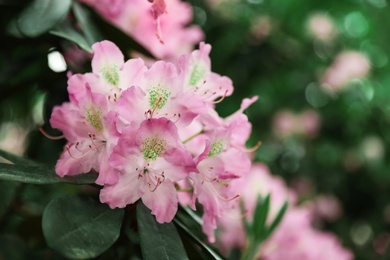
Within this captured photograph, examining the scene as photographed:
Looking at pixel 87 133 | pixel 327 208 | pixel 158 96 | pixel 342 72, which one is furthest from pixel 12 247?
pixel 342 72

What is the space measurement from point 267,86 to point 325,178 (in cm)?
51

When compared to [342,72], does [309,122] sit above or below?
below

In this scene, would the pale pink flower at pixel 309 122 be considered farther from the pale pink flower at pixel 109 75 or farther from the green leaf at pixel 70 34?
the pale pink flower at pixel 109 75

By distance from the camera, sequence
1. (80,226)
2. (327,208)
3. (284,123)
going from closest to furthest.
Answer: (80,226), (327,208), (284,123)

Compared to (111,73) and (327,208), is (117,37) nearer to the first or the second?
(111,73)

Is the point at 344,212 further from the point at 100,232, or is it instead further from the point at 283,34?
the point at 100,232

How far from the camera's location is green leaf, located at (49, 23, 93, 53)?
0.85 m

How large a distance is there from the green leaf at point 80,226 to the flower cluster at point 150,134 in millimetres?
21

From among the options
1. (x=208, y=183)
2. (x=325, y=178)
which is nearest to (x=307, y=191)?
(x=325, y=178)

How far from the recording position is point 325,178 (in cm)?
267

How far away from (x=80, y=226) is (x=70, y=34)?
0.36 metres

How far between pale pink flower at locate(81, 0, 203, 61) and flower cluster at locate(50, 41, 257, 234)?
0.85ft

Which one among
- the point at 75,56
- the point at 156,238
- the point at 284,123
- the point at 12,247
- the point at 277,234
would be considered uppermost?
the point at 156,238

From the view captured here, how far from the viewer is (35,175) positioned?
69cm
